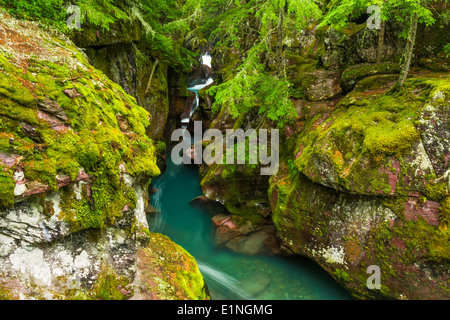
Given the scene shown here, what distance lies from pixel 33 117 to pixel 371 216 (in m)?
8.18

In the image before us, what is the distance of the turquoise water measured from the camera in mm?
8133

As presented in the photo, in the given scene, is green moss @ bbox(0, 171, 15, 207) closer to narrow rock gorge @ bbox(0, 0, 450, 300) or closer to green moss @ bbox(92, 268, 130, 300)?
narrow rock gorge @ bbox(0, 0, 450, 300)

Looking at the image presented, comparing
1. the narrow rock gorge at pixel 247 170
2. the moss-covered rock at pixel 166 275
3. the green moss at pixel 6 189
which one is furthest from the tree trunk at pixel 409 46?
the green moss at pixel 6 189

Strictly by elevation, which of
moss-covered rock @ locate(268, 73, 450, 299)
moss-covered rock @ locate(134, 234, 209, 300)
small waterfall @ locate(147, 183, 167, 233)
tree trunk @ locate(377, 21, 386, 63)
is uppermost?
tree trunk @ locate(377, 21, 386, 63)

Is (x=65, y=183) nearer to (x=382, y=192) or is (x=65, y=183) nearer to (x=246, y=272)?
(x=246, y=272)

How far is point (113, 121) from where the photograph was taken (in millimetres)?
5441

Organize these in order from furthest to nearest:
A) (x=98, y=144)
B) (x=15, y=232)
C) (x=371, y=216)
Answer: (x=371, y=216), (x=98, y=144), (x=15, y=232)

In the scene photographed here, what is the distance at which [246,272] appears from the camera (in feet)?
29.6

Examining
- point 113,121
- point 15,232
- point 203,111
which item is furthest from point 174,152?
point 15,232

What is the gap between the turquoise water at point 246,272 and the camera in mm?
8133

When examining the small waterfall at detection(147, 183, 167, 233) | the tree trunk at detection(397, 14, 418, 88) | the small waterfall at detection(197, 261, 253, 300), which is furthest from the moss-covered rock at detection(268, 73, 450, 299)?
the small waterfall at detection(147, 183, 167, 233)

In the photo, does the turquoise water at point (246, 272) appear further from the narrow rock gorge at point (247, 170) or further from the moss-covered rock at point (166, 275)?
the moss-covered rock at point (166, 275)

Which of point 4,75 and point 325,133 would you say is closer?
point 4,75

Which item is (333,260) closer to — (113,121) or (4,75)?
(113,121)
